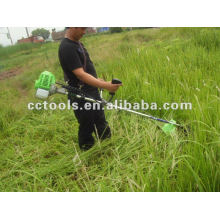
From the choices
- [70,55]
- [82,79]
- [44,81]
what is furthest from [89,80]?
[44,81]

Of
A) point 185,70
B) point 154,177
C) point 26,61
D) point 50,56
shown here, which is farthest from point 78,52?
point 26,61

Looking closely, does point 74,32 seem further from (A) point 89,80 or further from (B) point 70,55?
(A) point 89,80

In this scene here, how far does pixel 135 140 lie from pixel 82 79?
97cm

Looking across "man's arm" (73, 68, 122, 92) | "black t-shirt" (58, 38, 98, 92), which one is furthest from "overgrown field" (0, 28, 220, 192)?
"black t-shirt" (58, 38, 98, 92)

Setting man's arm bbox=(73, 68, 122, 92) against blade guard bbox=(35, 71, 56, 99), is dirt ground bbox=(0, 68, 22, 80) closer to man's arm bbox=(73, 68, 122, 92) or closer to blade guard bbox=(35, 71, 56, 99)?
blade guard bbox=(35, 71, 56, 99)

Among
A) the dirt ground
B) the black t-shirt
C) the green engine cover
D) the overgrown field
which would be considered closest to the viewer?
the overgrown field

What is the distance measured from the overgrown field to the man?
213 mm

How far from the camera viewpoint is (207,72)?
8.80 ft

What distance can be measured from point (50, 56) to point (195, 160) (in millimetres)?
6751

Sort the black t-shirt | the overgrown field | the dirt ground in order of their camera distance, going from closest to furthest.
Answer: the overgrown field < the black t-shirt < the dirt ground

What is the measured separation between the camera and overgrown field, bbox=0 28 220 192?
1.17 meters

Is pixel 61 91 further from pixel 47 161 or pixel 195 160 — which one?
pixel 195 160

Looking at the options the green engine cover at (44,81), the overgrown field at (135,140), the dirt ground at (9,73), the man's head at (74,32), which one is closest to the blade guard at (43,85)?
Answer: the green engine cover at (44,81)

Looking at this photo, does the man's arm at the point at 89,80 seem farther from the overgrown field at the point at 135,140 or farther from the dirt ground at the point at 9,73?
the dirt ground at the point at 9,73
